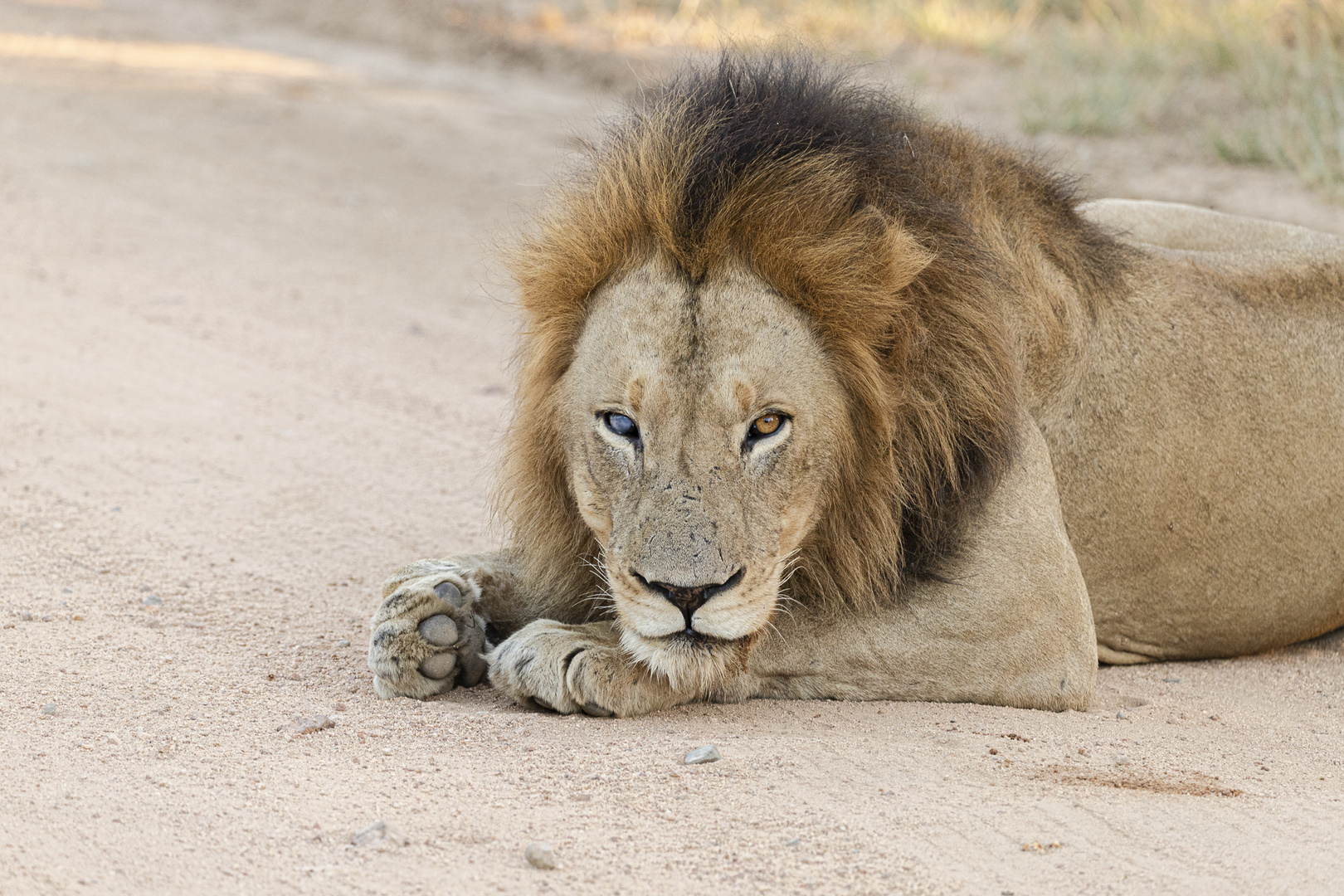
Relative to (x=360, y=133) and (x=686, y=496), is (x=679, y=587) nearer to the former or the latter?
(x=686, y=496)

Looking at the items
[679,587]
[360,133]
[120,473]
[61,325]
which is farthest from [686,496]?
[360,133]

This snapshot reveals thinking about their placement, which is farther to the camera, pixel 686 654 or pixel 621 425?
pixel 621 425

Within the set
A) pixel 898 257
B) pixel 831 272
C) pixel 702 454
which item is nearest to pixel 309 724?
pixel 702 454

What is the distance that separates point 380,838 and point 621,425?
3.49 feet

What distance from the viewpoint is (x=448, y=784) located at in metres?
2.87

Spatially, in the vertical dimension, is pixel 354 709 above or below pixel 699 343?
below

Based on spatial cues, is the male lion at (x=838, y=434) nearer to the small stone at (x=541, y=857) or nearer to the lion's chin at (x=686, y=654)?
the lion's chin at (x=686, y=654)

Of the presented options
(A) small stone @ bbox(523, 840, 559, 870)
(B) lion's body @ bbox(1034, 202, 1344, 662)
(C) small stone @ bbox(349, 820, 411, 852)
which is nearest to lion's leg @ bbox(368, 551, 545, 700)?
(C) small stone @ bbox(349, 820, 411, 852)

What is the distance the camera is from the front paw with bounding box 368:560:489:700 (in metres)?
3.49

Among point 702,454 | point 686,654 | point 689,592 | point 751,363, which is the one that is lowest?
point 686,654

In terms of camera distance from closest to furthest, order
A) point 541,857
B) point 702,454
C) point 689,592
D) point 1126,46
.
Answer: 1. point 541,857
2. point 689,592
3. point 702,454
4. point 1126,46

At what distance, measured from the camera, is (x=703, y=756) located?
3.03 meters

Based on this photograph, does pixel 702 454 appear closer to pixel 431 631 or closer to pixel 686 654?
pixel 686 654

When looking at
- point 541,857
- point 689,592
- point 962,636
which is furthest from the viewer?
point 962,636
